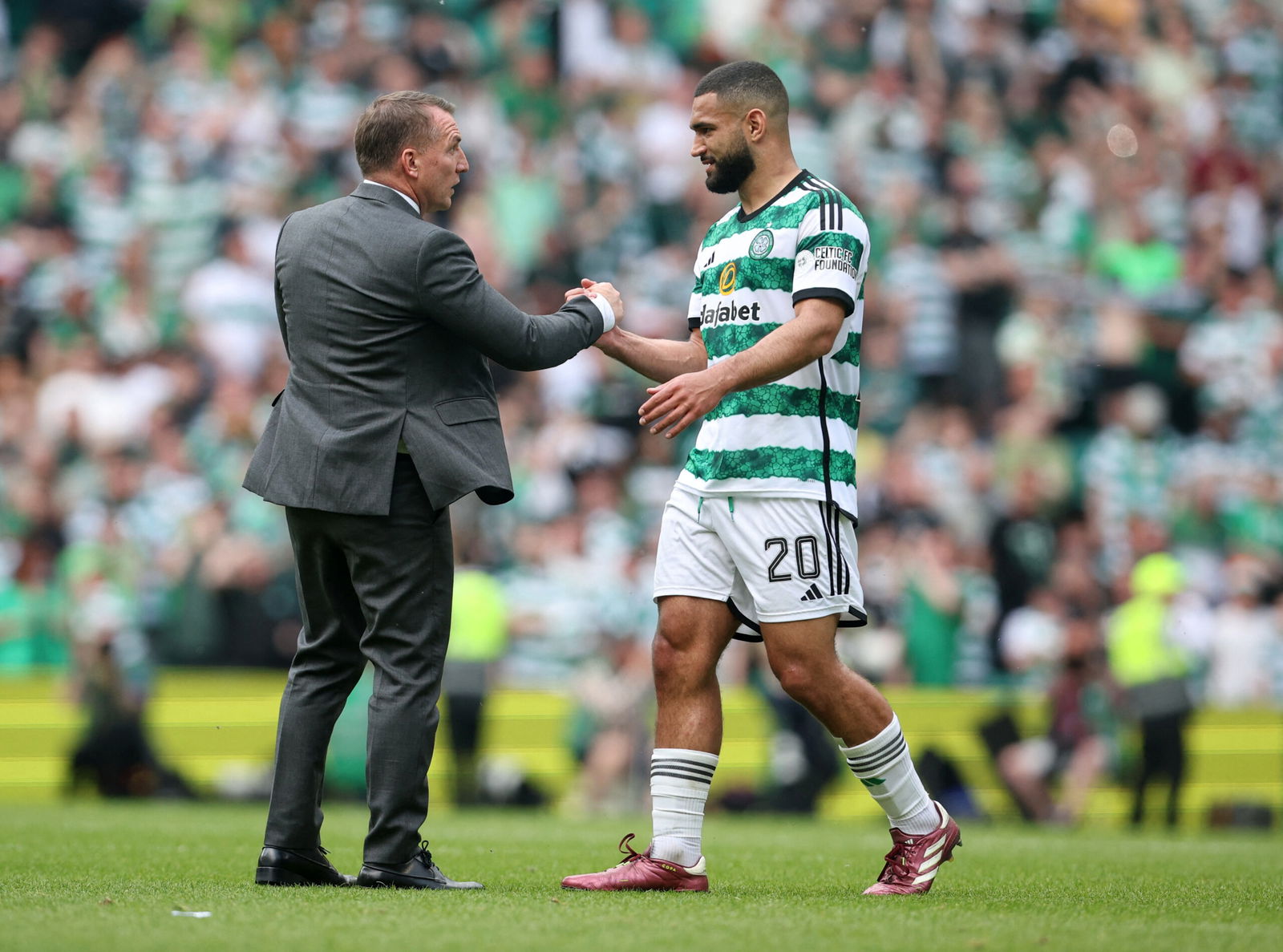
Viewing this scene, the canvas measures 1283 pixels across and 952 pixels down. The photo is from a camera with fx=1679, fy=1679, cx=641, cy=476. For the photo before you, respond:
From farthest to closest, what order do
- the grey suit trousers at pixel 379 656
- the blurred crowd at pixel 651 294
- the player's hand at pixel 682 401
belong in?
the blurred crowd at pixel 651 294 → the grey suit trousers at pixel 379 656 → the player's hand at pixel 682 401

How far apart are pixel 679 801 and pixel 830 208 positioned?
1846 millimetres

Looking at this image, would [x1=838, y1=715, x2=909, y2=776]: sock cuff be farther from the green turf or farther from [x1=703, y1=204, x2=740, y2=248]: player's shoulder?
[x1=703, y1=204, x2=740, y2=248]: player's shoulder

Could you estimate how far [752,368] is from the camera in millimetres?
4820

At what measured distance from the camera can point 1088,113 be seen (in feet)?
54.8

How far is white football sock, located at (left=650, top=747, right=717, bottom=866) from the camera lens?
502 cm

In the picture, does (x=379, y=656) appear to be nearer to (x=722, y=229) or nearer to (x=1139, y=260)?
(x=722, y=229)

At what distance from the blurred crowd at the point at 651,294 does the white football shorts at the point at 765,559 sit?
612cm

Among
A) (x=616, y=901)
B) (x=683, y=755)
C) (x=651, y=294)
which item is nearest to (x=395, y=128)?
(x=683, y=755)

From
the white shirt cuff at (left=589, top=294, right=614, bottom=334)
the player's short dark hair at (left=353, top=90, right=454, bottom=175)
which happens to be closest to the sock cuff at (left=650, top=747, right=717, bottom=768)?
the white shirt cuff at (left=589, top=294, right=614, bottom=334)

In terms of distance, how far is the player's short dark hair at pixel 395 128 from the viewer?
16.5 feet

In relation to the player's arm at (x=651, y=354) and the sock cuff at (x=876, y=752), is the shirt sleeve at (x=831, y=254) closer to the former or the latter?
the player's arm at (x=651, y=354)

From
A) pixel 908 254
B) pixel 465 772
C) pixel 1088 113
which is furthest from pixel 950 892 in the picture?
pixel 1088 113

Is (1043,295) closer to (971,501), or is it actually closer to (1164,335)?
(1164,335)

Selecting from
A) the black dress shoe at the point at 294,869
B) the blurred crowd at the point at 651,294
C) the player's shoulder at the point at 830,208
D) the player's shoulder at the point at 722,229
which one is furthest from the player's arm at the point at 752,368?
the blurred crowd at the point at 651,294
